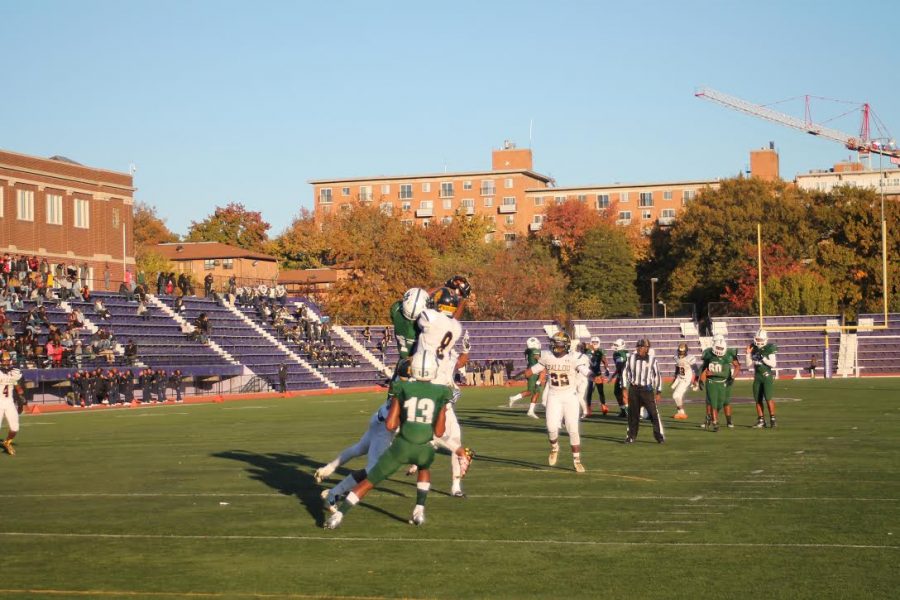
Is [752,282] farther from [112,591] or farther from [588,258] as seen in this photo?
[112,591]

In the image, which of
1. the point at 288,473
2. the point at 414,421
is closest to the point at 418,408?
the point at 414,421

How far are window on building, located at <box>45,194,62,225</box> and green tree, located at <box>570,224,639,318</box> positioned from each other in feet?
142

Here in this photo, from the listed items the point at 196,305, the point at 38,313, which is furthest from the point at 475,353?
the point at 38,313

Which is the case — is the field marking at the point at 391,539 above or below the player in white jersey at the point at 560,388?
below

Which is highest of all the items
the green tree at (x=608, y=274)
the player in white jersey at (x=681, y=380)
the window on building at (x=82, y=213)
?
the window on building at (x=82, y=213)

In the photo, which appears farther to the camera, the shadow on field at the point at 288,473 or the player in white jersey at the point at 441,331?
the shadow on field at the point at 288,473

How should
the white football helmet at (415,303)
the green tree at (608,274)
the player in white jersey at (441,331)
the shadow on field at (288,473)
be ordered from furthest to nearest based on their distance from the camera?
1. the green tree at (608,274)
2. the shadow on field at (288,473)
3. the white football helmet at (415,303)
4. the player in white jersey at (441,331)

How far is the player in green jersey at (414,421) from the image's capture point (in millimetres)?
11789

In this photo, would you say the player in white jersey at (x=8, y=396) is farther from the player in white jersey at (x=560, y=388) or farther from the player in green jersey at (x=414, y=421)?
the player in green jersey at (x=414, y=421)

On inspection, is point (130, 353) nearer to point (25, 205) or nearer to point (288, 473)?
point (25, 205)

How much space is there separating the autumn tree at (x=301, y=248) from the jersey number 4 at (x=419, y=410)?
92806 mm

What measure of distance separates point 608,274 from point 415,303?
85.0 metres

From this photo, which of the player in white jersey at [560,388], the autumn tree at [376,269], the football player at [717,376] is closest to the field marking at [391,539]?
the player in white jersey at [560,388]

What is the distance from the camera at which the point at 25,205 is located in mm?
63531
